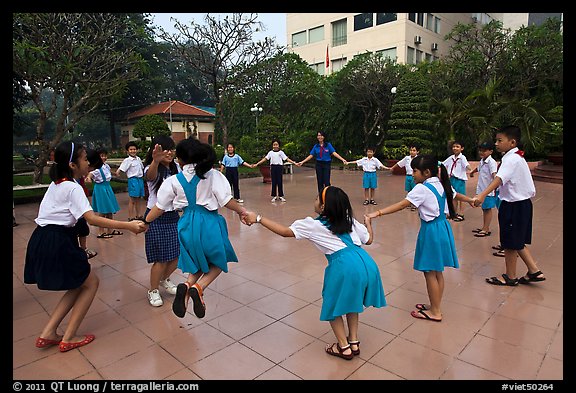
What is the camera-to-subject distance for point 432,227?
3.13 metres

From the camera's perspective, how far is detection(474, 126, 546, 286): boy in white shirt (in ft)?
12.2

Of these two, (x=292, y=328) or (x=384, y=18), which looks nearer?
(x=292, y=328)

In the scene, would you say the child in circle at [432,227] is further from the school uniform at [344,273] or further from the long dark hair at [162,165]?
the long dark hair at [162,165]

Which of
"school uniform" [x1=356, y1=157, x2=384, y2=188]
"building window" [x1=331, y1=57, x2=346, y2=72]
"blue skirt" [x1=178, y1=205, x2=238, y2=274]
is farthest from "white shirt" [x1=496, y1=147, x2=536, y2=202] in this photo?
"building window" [x1=331, y1=57, x2=346, y2=72]

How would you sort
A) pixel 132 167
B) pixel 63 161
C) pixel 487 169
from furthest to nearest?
pixel 132 167, pixel 487 169, pixel 63 161

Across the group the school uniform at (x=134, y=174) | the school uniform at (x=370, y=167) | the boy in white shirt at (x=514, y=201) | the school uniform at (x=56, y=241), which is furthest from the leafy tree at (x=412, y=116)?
the school uniform at (x=56, y=241)

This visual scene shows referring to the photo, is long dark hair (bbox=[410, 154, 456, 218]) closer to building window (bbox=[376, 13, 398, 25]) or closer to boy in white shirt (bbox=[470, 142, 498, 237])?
boy in white shirt (bbox=[470, 142, 498, 237])

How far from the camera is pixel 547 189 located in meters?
10.4

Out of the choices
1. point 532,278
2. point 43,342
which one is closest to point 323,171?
point 532,278

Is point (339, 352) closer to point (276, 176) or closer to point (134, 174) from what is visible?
point (134, 174)

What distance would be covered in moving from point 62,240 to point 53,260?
5.8 inches

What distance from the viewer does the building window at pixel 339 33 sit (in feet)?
92.6
